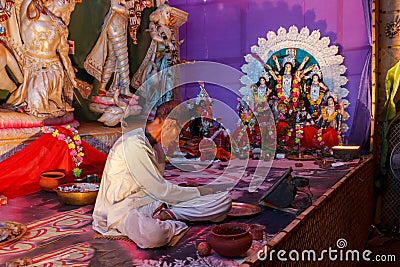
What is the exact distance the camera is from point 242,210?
10.2ft

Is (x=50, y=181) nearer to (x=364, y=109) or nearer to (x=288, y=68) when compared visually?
(x=288, y=68)

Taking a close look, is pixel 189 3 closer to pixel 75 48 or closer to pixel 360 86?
pixel 75 48

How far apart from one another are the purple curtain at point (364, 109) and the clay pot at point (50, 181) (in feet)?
14.1

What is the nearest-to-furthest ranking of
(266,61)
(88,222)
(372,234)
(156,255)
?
(156,255) → (88,222) → (372,234) → (266,61)

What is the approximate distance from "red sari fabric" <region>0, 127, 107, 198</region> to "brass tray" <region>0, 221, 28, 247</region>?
3.45 feet

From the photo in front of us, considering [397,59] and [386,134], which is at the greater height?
[397,59]

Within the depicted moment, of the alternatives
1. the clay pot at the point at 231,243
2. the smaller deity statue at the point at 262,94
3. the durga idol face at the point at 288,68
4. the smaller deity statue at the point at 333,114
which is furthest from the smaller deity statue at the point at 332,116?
the clay pot at the point at 231,243

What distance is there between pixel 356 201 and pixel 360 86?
2.56 meters

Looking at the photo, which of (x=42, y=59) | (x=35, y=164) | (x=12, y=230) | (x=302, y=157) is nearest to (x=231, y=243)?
(x=12, y=230)

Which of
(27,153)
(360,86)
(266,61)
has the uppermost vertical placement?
(266,61)

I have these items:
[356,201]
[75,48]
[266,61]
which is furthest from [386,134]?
[75,48]

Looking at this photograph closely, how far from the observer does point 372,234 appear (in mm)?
5266

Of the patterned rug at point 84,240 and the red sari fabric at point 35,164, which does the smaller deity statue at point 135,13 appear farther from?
the patterned rug at point 84,240

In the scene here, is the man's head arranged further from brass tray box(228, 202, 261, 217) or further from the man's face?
brass tray box(228, 202, 261, 217)
